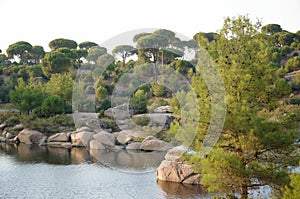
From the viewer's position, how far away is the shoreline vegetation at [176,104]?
10.4 meters

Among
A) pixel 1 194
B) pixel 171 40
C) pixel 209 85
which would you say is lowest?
pixel 1 194

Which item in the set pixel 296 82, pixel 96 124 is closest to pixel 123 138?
pixel 96 124

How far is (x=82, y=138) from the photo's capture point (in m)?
28.1

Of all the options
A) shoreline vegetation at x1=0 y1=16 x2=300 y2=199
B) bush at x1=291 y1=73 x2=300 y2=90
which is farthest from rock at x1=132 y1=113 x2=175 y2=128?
bush at x1=291 y1=73 x2=300 y2=90

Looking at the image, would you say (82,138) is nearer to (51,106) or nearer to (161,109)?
(51,106)

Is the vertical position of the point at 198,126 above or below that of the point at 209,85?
below

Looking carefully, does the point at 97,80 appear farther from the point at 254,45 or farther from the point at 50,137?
the point at 254,45

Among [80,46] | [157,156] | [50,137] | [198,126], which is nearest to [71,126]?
[50,137]

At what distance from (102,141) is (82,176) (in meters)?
8.04

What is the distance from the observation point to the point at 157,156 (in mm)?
23734

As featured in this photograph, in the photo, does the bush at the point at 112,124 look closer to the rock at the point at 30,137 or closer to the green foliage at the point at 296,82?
the rock at the point at 30,137

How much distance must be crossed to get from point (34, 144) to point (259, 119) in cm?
2271

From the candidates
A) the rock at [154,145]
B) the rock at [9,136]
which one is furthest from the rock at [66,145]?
the rock at [154,145]

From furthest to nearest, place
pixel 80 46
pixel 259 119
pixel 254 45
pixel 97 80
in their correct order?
pixel 80 46
pixel 97 80
pixel 254 45
pixel 259 119
